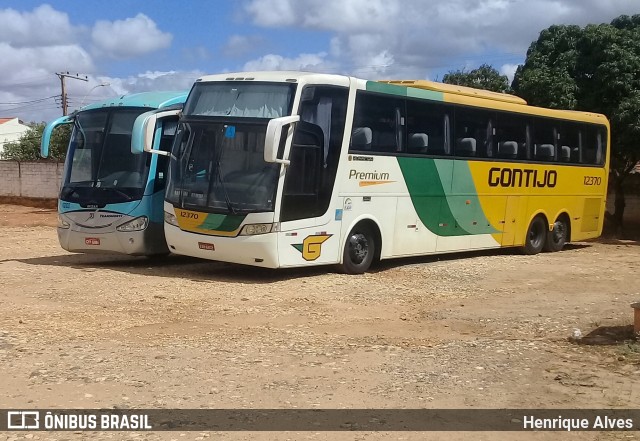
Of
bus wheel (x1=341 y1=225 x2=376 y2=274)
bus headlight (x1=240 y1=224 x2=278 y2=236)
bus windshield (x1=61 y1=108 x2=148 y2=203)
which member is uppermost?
bus windshield (x1=61 y1=108 x2=148 y2=203)

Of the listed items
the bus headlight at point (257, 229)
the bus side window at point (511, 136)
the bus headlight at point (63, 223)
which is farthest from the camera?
the bus side window at point (511, 136)

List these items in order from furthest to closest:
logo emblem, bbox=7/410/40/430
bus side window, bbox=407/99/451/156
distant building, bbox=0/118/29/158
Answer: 1. distant building, bbox=0/118/29/158
2. bus side window, bbox=407/99/451/156
3. logo emblem, bbox=7/410/40/430

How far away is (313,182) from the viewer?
12.8m

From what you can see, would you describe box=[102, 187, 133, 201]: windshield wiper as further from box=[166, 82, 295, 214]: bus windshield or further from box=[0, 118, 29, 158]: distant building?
box=[0, 118, 29, 158]: distant building

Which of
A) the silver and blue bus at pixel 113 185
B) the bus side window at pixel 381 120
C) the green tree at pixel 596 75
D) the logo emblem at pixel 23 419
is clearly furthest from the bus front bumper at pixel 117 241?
the green tree at pixel 596 75

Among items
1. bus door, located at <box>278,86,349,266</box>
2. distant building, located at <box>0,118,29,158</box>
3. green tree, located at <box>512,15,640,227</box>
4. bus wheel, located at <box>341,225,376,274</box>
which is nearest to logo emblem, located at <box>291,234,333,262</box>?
bus door, located at <box>278,86,349,266</box>

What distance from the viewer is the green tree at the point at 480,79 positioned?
31.9 m

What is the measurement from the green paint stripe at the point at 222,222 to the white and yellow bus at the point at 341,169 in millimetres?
18

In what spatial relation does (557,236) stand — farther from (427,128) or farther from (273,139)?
(273,139)

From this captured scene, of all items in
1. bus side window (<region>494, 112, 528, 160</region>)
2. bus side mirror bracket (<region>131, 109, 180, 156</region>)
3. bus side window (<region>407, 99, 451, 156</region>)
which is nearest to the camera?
bus side mirror bracket (<region>131, 109, 180, 156</region>)

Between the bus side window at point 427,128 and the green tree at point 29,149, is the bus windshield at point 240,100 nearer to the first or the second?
the bus side window at point 427,128

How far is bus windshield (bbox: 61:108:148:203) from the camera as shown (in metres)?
13.8

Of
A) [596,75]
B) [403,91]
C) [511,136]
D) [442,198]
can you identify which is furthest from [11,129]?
[403,91]

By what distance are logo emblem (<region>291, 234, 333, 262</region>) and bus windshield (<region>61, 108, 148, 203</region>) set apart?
308 cm
